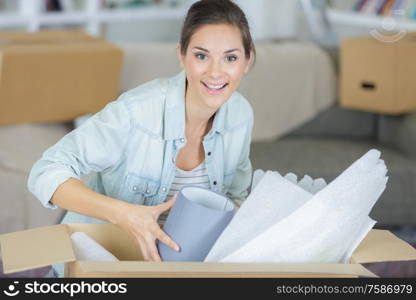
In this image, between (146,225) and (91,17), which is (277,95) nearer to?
(91,17)

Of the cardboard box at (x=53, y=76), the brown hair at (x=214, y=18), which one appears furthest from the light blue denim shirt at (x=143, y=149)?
the cardboard box at (x=53, y=76)

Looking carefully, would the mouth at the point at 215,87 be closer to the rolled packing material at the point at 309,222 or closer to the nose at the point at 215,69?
the nose at the point at 215,69

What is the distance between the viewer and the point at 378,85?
3.13 m

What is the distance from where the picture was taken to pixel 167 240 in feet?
3.41

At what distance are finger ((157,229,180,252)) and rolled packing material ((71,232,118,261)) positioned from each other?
3.2 inches

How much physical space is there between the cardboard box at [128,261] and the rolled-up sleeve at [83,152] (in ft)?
0.30

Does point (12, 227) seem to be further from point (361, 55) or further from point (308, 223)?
point (308, 223)

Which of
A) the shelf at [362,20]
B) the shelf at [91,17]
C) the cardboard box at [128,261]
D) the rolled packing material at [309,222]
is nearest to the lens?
the cardboard box at [128,261]

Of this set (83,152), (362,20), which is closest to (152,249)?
(83,152)

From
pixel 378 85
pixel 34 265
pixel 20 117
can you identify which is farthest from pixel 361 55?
pixel 34 265

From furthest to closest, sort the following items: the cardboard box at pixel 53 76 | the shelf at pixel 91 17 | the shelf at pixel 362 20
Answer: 1. the shelf at pixel 91 17
2. the shelf at pixel 362 20
3. the cardboard box at pixel 53 76

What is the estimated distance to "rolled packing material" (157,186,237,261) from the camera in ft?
3.37

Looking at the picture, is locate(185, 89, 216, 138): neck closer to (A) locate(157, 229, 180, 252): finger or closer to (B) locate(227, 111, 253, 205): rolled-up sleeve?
(B) locate(227, 111, 253, 205): rolled-up sleeve

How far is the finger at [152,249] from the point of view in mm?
1050
